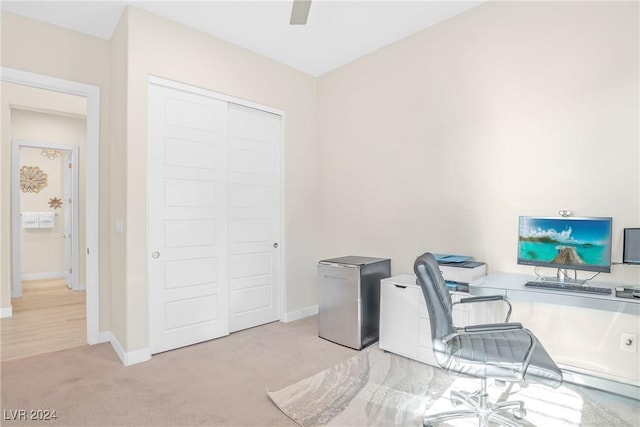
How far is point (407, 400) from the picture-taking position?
2.22 m

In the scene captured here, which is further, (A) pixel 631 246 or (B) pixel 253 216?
(B) pixel 253 216

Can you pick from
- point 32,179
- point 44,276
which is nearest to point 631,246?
point 44,276

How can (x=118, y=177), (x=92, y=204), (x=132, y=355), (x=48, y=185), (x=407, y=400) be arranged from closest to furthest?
(x=407, y=400) → (x=132, y=355) → (x=118, y=177) → (x=92, y=204) → (x=48, y=185)

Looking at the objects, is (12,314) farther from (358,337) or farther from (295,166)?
(358,337)

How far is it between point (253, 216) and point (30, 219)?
5.19 metres

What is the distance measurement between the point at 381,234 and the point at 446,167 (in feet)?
3.16

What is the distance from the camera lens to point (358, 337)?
10.1ft

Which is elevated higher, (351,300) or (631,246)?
(631,246)

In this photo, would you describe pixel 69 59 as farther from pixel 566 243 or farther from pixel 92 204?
pixel 566 243

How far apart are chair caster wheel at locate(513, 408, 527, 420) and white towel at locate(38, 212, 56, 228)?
300 inches

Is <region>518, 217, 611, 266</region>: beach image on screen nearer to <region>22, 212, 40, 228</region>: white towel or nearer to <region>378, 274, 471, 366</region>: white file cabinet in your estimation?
<region>378, 274, 471, 366</region>: white file cabinet

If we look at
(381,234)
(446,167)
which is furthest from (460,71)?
(381,234)

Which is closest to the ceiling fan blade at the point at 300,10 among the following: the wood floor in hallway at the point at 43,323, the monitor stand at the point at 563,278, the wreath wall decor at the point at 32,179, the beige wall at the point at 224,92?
the beige wall at the point at 224,92

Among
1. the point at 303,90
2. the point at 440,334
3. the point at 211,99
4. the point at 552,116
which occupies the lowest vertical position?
the point at 440,334
